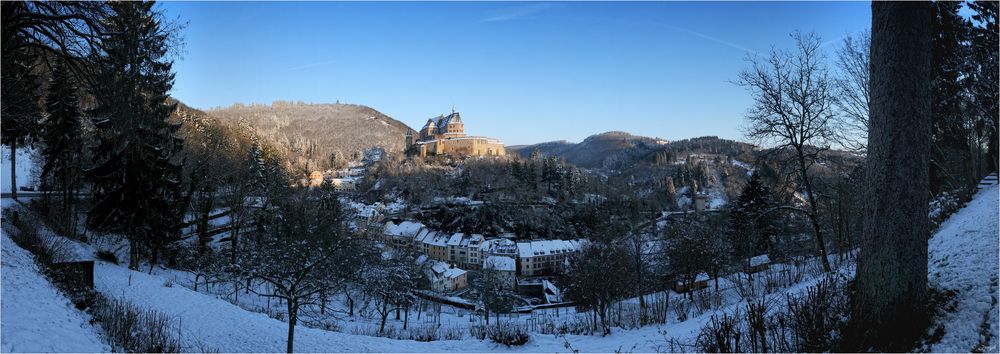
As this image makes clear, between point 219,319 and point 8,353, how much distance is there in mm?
8381

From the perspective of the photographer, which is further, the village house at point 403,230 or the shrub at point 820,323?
the village house at point 403,230

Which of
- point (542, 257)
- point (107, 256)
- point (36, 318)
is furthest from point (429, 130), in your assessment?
point (36, 318)

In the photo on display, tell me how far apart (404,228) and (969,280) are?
52.8 m

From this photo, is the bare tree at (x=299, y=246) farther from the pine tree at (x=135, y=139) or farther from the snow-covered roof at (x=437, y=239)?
the snow-covered roof at (x=437, y=239)

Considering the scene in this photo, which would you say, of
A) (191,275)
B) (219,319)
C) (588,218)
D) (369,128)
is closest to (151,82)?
(219,319)

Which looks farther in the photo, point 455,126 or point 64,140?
point 455,126

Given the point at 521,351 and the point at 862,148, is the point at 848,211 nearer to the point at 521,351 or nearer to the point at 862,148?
the point at 862,148

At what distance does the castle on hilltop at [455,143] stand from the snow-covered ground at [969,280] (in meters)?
91.1

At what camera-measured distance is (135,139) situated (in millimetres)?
6496

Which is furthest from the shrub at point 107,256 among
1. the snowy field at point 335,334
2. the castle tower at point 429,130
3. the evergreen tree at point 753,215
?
the castle tower at point 429,130

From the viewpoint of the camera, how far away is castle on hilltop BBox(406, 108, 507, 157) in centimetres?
9712

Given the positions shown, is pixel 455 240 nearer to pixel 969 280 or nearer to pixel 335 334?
pixel 335 334

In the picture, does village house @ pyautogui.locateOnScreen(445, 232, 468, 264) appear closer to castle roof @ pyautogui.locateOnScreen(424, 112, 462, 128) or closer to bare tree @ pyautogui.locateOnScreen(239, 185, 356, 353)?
bare tree @ pyautogui.locateOnScreen(239, 185, 356, 353)

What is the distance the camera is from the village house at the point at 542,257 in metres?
44.3
